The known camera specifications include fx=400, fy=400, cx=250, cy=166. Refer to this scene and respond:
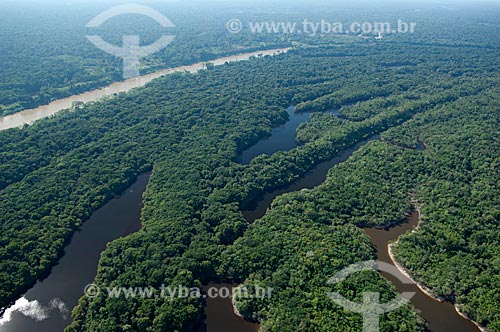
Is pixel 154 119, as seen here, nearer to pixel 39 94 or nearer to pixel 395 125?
pixel 39 94

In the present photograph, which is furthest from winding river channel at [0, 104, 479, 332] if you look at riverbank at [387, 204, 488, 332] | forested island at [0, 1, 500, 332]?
forested island at [0, 1, 500, 332]

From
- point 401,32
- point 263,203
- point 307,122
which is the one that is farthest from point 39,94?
point 401,32

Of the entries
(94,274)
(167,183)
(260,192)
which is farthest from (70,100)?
(94,274)

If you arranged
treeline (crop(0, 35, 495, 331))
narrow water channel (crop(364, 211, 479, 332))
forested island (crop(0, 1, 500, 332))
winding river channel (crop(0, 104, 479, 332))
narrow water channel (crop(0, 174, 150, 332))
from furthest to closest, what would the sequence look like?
treeline (crop(0, 35, 495, 331))
forested island (crop(0, 1, 500, 332))
narrow water channel (crop(0, 174, 150, 332))
winding river channel (crop(0, 104, 479, 332))
narrow water channel (crop(364, 211, 479, 332))

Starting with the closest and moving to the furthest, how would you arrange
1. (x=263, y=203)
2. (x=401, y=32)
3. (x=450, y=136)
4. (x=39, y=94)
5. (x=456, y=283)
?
1. (x=456, y=283)
2. (x=263, y=203)
3. (x=450, y=136)
4. (x=39, y=94)
5. (x=401, y=32)

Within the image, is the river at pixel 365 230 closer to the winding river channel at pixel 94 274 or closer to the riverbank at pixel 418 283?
the winding river channel at pixel 94 274

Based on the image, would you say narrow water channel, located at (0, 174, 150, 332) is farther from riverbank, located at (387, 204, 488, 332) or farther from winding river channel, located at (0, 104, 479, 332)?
riverbank, located at (387, 204, 488, 332)

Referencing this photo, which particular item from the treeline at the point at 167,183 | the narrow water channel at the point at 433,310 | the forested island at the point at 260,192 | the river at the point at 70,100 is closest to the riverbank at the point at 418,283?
the narrow water channel at the point at 433,310

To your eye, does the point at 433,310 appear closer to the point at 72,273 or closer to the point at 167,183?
the point at 167,183
